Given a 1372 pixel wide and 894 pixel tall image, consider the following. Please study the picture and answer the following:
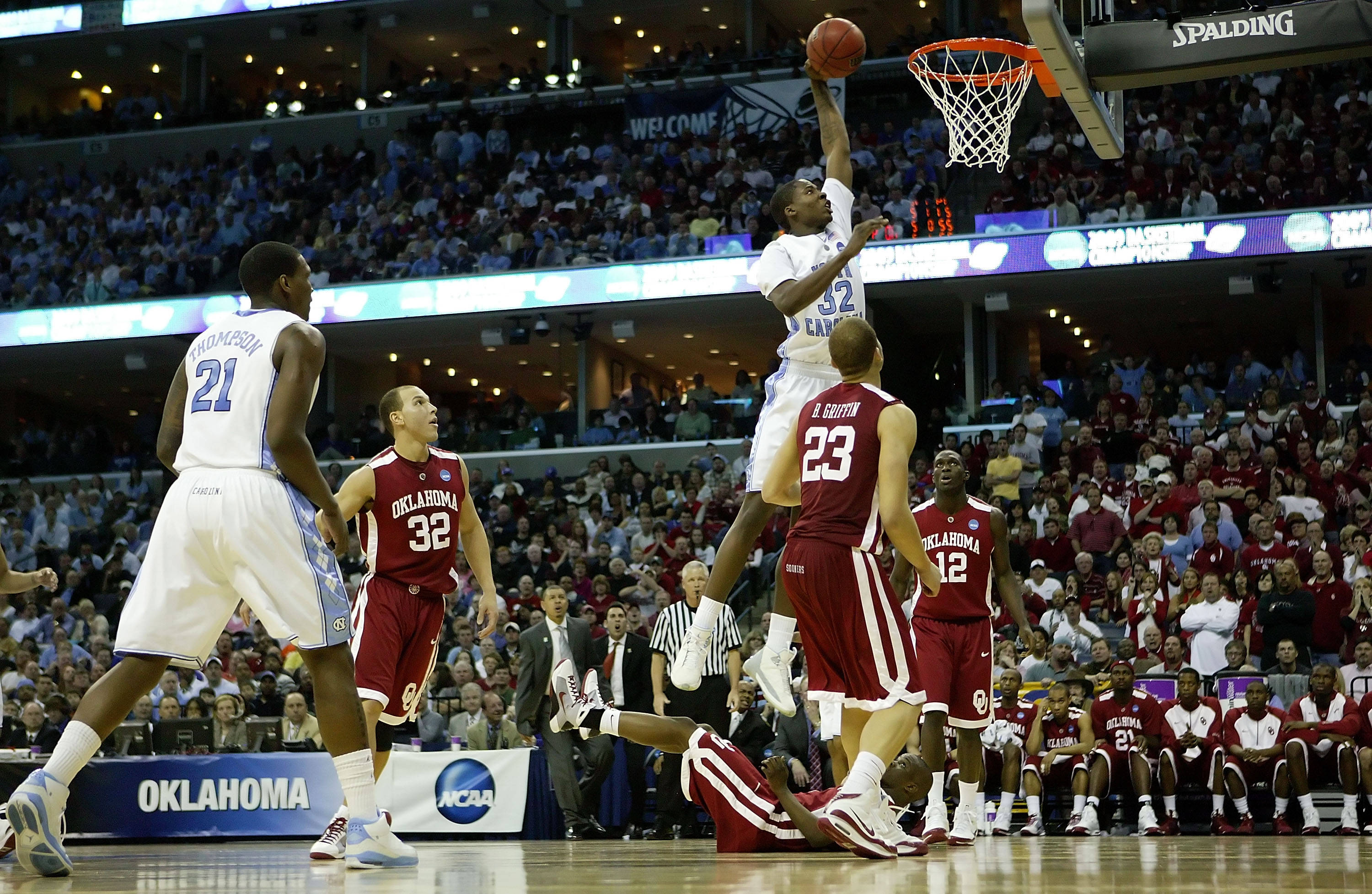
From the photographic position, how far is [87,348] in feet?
93.7

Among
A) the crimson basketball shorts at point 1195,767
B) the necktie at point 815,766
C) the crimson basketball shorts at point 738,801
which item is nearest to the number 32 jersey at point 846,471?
the crimson basketball shorts at point 738,801

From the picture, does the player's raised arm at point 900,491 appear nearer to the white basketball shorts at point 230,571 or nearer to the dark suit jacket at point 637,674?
the white basketball shorts at point 230,571

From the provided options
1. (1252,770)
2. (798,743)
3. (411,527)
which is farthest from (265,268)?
(1252,770)

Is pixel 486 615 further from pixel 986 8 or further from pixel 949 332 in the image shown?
pixel 986 8

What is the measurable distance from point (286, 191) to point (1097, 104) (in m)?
22.5

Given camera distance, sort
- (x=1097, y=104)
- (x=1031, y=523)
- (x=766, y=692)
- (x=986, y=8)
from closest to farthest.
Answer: (x=766, y=692) → (x=1097, y=104) → (x=1031, y=523) → (x=986, y=8)

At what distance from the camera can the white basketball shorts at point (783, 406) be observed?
6.95 meters

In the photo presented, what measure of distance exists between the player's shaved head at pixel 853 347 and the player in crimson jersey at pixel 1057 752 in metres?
6.34

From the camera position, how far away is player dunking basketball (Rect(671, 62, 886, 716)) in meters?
6.80

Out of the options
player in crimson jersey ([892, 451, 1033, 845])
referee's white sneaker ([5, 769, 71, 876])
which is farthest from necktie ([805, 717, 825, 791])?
referee's white sneaker ([5, 769, 71, 876])

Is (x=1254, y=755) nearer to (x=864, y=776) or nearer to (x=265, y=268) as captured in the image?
(x=864, y=776)

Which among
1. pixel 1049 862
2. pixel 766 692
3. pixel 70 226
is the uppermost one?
pixel 70 226

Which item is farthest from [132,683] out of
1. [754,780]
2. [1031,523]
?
[1031,523]

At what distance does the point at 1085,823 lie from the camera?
433 inches
